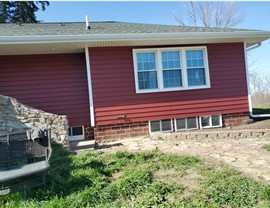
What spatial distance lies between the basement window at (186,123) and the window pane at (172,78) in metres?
1.08

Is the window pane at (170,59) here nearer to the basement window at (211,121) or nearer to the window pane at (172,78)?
the window pane at (172,78)

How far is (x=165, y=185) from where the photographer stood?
316 centimetres

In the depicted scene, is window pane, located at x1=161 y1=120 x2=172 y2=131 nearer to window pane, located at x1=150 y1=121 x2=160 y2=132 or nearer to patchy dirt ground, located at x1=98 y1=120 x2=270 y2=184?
window pane, located at x1=150 y1=121 x2=160 y2=132

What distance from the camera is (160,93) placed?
7.20 meters

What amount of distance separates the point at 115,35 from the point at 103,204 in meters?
4.59

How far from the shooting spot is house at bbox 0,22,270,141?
6.79 m

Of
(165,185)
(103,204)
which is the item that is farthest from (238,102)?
(103,204)

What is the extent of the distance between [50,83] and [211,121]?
5.07 m

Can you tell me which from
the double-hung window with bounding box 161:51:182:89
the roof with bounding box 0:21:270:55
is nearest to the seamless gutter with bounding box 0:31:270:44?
the roof with bounding box 0:21:270:55

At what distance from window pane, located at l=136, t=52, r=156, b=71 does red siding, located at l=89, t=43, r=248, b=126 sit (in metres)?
0.26

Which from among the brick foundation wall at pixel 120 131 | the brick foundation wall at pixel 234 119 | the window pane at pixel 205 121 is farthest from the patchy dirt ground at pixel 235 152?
the brick foundation wall at pixel 234 119

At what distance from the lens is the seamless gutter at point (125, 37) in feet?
19.3

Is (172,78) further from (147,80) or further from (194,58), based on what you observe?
(194,58)

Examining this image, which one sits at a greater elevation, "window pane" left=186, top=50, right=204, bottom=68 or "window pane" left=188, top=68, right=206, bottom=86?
"window pane" left=186, top=50, right=204, bottom=68
